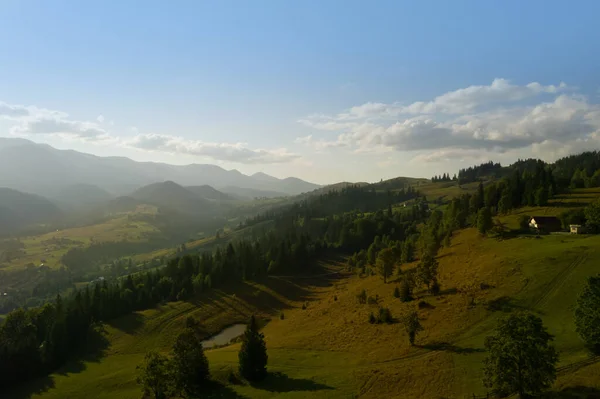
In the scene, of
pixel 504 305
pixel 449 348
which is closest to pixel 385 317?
pixel 449 348

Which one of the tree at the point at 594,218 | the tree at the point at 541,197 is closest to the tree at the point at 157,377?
the tree at the point at 594,218

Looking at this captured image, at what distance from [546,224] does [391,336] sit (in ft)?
235

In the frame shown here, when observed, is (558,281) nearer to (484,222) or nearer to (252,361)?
(484,222)

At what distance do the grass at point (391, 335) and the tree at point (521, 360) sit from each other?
171 inches

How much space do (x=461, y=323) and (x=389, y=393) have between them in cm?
2324

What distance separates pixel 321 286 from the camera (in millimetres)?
137250

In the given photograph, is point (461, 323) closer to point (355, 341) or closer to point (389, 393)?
point (355, 341)

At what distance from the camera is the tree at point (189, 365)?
5322 cm

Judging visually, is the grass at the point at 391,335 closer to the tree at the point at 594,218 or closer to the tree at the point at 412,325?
the tree at the point at 412,325

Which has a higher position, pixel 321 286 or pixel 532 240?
pixel 532 240

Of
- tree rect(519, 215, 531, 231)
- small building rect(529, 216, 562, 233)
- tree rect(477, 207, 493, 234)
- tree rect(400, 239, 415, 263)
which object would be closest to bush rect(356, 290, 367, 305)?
tree rect(400, 239, 415, 263)

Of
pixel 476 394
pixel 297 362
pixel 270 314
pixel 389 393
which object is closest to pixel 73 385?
pixel 297 362

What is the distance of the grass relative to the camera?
159 feet

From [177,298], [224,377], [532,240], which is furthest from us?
[177,298]
